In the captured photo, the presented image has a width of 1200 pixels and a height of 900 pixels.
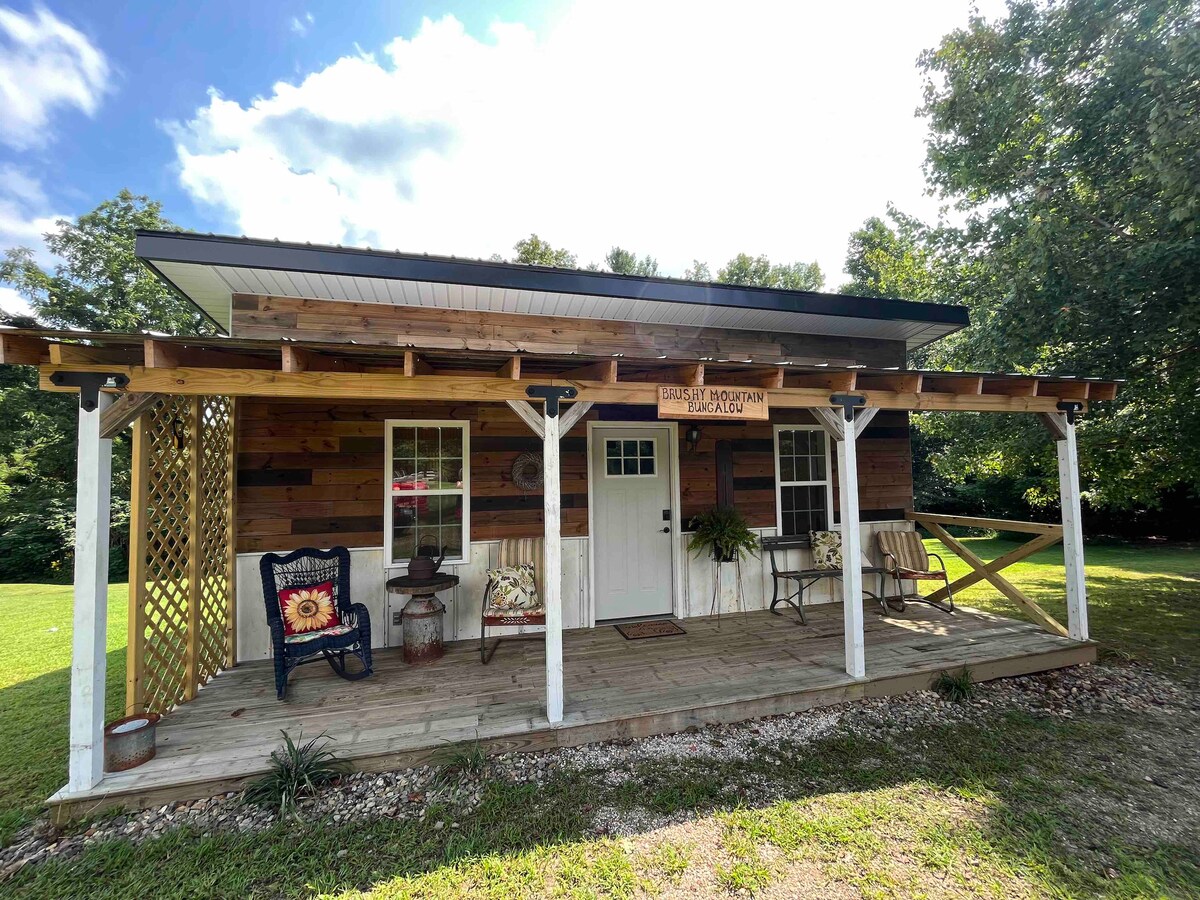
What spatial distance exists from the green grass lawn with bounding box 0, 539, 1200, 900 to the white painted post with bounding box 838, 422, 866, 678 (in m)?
0.55

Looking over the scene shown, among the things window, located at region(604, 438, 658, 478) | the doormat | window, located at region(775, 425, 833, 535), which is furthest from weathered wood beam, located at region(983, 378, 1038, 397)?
the doormat

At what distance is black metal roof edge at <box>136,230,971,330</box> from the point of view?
360 centimetres

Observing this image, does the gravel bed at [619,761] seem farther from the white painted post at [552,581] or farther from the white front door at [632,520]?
the white front door at [632,520]

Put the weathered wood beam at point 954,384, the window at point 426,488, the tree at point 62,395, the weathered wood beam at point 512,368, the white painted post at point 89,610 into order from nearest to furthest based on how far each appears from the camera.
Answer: the white painted post at point 89,610 < the weathered wood beam at point 512,368 < the weathered wood beam at point 954,384 < the window at point 426,488 < the tree at point 62,395

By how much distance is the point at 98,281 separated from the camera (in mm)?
13977

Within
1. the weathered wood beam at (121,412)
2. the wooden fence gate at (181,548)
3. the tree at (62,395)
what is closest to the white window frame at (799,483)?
the wooden fence gate at (181,548)

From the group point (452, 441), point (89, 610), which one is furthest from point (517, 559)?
point (89, 610)

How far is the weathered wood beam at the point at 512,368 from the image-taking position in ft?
9.62

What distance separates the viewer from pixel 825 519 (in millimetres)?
5637

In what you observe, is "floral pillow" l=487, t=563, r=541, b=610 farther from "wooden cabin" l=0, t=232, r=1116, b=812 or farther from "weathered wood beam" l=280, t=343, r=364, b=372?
"weathered wood beam" l=280, t=343, r=364, b=372

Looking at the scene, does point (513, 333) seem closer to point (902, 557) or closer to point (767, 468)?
point (767, 468)

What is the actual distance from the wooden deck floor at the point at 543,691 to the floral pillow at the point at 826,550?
2.14 ft

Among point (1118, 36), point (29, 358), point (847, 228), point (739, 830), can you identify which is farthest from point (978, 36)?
point (847, 228)

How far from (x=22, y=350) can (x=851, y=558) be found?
502cm
